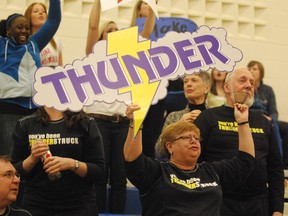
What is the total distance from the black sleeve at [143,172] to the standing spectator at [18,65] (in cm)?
116

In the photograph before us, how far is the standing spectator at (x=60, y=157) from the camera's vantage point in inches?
139

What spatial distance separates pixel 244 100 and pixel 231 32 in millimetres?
3679

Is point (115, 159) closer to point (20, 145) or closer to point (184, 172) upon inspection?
point (20, 145)

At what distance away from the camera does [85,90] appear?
3.24m

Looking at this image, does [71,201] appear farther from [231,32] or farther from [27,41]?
[231,32]

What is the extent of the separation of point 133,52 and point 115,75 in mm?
134

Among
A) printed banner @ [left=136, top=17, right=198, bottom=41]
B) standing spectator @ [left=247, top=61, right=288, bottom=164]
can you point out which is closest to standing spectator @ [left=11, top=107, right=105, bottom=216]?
printed banner @ [left=136, top=17, right=198, bottom=41]

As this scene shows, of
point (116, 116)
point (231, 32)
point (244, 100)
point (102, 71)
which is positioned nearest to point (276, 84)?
point (231, 32)

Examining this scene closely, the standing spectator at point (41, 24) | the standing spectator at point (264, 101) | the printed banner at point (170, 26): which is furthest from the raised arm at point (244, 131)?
the standing spectator at point (264, 101)

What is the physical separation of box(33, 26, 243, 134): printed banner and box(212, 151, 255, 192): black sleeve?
0.51 meters

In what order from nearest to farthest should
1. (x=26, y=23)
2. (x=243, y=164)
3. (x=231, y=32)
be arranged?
(x=243, y=164), (x=26, y=23), (x=231, y=32)

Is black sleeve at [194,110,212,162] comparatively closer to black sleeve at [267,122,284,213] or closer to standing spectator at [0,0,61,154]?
black sleeve at [267,122,284,213]

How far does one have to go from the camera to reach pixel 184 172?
340 centimetres

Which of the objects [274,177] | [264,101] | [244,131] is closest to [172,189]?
[244,131]
